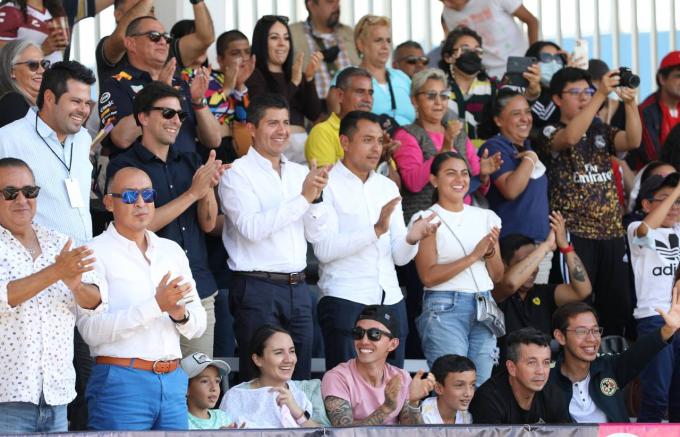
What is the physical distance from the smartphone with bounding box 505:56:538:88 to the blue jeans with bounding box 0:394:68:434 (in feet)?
16.3

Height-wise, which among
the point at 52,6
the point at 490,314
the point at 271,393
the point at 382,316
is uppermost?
the point at 52,6

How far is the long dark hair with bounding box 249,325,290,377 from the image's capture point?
6.61 meters

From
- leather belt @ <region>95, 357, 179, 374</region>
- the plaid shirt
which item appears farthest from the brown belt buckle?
the plaid shirt

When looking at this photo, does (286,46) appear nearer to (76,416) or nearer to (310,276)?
(310,276)

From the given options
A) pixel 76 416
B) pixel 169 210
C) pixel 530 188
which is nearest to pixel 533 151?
pixel 530 188

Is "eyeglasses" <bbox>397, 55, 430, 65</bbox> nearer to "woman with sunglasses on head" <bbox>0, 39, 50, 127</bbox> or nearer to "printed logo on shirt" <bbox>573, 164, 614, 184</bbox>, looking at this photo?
"printed logo on shirt" <bbox>573, 164, 614, 184</bbox>

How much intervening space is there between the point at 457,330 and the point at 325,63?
9.64 feet

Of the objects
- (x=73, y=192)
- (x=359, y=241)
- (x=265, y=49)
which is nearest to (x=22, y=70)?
(x=73, y=192)

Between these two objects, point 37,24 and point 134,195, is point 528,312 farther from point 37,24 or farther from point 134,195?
point 37,24

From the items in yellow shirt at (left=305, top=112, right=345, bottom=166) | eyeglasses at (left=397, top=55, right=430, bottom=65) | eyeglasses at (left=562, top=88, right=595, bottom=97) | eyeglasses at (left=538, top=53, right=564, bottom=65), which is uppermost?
eyeglasses at (left=397, top=55, right=430, bottom=65)

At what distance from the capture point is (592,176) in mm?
8820

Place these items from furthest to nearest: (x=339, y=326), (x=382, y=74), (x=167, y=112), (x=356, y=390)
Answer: (x=382, y=74)
(x=339, y=326)
(x=167, y=112)
(x=356, y=390)

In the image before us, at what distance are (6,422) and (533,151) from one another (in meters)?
4.57

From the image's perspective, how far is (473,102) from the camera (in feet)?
30.8
